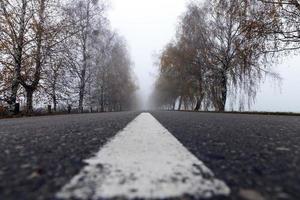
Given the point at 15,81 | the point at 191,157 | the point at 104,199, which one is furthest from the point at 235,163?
the point at 15,81

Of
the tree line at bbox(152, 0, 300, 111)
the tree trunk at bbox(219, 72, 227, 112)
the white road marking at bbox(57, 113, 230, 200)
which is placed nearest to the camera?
the white road marking at bbox(57, 113, 230, 200)

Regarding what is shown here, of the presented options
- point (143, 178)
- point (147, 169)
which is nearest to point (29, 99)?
point (147, 169)

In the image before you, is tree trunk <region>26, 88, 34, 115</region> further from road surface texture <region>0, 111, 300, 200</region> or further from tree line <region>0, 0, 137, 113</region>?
road surface texture <region>0, 111, 300, 200</region>

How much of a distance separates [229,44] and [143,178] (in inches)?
806

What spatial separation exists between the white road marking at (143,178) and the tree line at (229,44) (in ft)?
37.0

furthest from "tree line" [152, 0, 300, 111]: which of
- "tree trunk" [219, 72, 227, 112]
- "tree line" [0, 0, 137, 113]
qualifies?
"tree line" [0, 0, 137, 113]

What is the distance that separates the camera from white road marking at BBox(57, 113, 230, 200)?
1022 mm

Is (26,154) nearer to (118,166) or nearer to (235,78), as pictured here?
(118,166)

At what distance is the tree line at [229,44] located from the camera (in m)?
11.4

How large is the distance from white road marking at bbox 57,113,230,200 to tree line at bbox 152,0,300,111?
11.3 meters

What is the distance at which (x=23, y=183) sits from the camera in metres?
1.16

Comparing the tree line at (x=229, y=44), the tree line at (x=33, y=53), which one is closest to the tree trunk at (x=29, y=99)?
the tree line at (x=33, y=53)

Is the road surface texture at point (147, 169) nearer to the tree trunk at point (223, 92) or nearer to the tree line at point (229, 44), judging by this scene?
the tree line at point (229, 44)

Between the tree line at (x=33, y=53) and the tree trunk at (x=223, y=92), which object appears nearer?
the tree line at (x=33, y=53)
